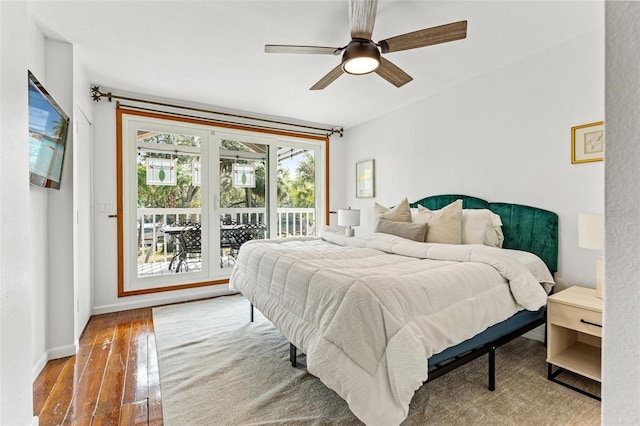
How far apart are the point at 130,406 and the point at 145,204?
2.52 m

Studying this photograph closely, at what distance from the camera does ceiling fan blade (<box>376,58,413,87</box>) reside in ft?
7.25

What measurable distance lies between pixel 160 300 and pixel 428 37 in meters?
3.81

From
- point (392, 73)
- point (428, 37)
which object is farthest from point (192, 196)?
point (428, 37)

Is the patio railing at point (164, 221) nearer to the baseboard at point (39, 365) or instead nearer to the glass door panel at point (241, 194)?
the glass door panel at point (241, 194)

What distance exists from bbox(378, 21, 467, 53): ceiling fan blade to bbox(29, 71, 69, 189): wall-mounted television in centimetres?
222

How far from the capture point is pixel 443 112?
135 inches

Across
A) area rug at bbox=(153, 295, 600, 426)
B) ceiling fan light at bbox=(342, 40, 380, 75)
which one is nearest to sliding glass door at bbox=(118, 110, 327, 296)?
area rug at bbox=(153, 295, 600, 426)

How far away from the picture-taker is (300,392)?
6.04 ft

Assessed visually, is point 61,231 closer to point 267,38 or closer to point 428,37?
point 267,38

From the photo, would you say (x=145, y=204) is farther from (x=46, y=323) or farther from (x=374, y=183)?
(x=374, y=183)

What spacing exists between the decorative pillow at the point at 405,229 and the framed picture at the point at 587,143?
4.16ft

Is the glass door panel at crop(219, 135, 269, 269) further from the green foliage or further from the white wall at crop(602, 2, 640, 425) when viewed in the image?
the white wall at crop(602, 2, 640, 425)

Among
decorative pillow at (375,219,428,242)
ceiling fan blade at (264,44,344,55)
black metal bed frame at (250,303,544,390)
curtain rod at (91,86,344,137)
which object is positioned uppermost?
curtain rod at (91,86,344,137)

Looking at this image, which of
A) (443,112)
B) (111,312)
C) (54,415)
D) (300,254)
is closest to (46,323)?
(54,415)
